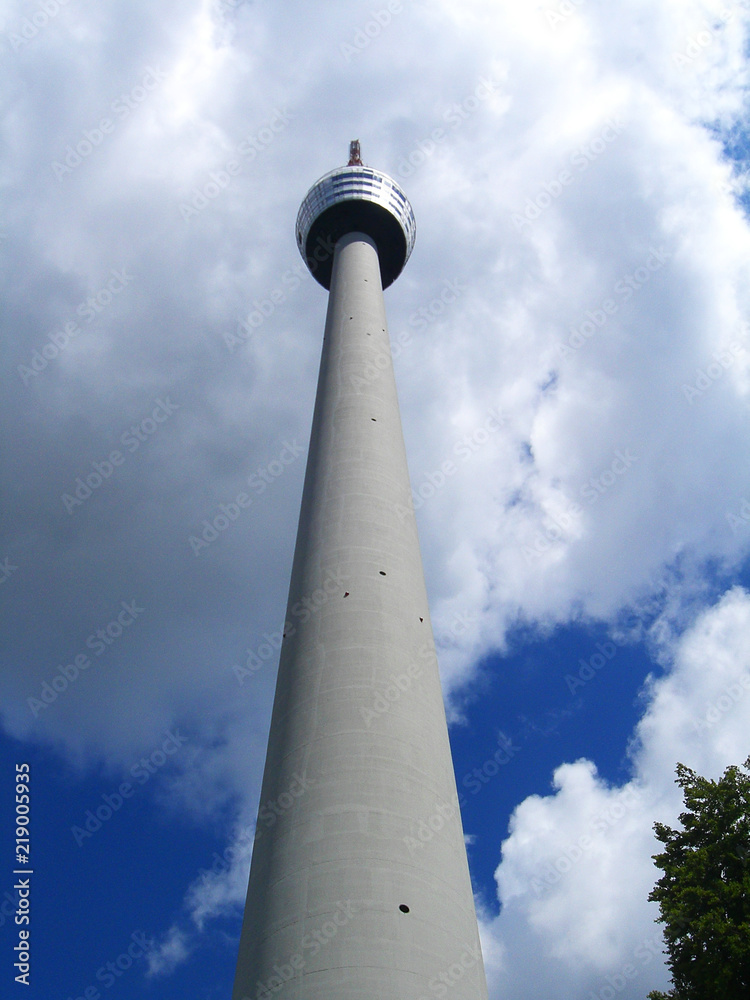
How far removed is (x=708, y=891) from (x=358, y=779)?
17173 mm

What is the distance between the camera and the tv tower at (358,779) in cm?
1372

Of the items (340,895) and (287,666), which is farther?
(287,666)

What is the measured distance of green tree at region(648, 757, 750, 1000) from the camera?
24.8m

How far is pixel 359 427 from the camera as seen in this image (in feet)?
91.9

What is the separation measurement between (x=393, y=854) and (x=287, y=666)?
6578 millimetres

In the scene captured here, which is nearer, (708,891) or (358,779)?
(358,779)

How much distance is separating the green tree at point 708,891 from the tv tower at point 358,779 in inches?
549

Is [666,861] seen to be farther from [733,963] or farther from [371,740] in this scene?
[371,740]

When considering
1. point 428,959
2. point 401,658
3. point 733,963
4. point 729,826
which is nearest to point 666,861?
point 729,826

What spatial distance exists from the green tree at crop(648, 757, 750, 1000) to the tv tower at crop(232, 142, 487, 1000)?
1395 centimetres

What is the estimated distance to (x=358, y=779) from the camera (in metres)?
16.2

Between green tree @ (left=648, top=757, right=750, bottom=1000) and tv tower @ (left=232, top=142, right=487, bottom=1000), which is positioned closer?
tv tower @ (left=232, top=142, right=487, bottom=1000)

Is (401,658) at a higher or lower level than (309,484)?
lower

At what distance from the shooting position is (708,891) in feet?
85.3
